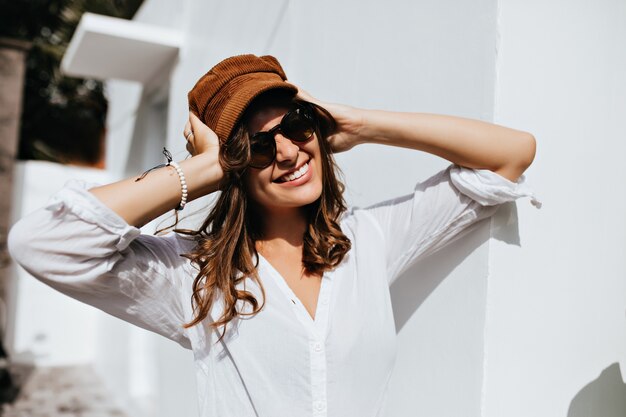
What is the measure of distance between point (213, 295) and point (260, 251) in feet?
0.80

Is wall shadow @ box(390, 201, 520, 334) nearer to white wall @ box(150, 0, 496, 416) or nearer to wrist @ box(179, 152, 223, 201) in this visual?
white wall @ box(150, 0, 496, 416)

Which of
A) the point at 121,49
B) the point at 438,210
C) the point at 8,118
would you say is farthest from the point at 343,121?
the point at 8,118

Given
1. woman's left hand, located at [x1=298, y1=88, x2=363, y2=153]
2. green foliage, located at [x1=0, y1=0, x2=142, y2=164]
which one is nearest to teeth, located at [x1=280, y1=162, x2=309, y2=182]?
woman's left hand, located at [x1=298, y1=88, x2=363, y2=153]

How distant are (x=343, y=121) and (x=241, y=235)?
0.44m

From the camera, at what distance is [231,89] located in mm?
1543

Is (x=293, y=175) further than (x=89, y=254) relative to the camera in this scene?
Yes

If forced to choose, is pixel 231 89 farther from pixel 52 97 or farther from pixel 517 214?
pixel 52 97

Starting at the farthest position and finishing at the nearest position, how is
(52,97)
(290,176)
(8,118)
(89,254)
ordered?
(52,97)
(8,118)
(290,176)
(89,254)

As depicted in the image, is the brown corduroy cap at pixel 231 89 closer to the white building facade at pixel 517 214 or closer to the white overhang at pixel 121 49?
the white building facade at pixel 517 214

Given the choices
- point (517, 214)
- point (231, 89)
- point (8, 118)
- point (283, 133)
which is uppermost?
point (231, 89)

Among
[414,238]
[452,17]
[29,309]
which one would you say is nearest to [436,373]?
[414,238]

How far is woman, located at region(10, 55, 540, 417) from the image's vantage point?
4.57ft

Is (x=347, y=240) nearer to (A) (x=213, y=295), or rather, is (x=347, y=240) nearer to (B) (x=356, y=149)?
(A) (x=213, y=295)

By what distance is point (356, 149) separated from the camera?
2350 mm
